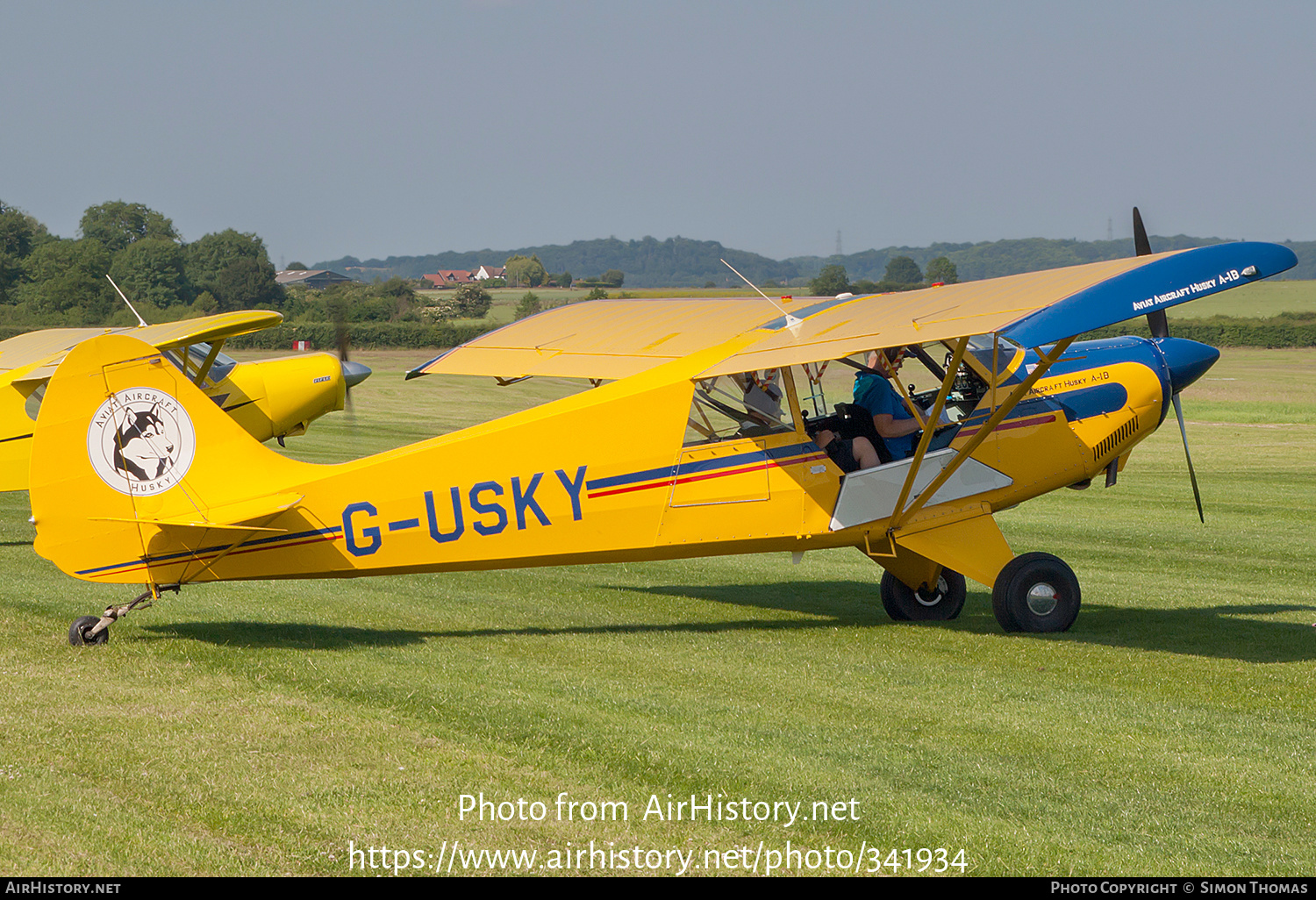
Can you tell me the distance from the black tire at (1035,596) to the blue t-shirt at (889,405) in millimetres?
1160

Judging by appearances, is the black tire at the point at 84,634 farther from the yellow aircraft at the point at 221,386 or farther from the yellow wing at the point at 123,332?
the yellow aircraft at the point at 221,386

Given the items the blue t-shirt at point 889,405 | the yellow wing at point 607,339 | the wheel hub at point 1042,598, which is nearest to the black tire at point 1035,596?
the wheel hub at point 1042,598

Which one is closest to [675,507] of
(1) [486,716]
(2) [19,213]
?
(1) [486,716]

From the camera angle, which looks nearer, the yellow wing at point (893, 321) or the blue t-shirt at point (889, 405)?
the yellow wing at point (893, 321)

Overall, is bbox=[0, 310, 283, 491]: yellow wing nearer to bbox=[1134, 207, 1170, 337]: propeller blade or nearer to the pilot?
the pilot

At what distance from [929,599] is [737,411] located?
243 cm

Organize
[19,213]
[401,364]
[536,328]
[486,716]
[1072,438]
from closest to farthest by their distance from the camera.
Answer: [486,716]
[1072,438]
[536,328]
[401,364]
[19,213]

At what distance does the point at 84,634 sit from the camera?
25.8 feet

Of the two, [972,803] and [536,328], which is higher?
[536,328]

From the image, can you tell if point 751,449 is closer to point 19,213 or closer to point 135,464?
point 135,464

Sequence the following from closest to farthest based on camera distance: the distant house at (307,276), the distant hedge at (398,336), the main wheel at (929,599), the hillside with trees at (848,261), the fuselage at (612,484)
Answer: the fuselage at (612,484), the main wheel at (929,599), the distant hedge at (398,336), the distant house at (307,276), the hillside with trees at (848,261)

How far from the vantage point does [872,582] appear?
1208 cm

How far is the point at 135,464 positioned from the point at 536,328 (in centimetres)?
464

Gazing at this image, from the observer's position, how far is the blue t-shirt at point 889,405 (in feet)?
29.8
